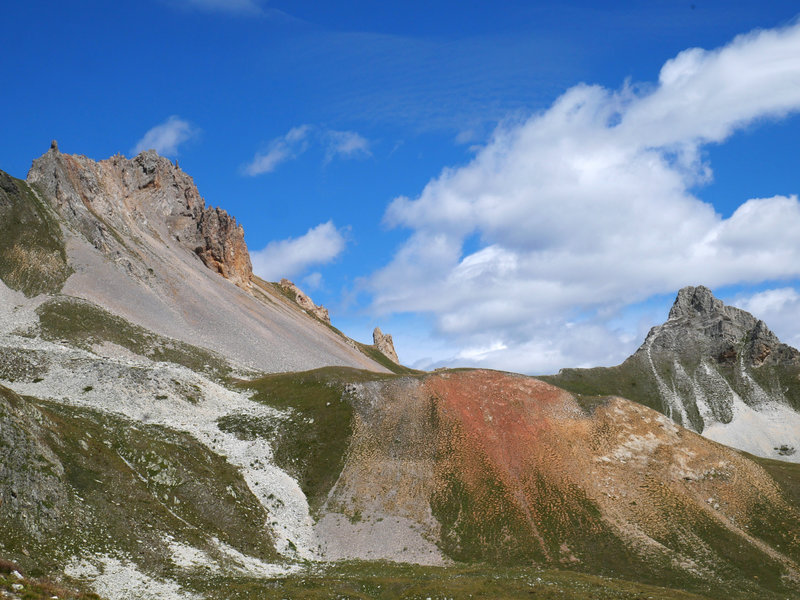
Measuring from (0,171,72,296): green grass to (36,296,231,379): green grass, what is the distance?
9.29 m

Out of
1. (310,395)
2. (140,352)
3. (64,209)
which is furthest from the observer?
(64,209)

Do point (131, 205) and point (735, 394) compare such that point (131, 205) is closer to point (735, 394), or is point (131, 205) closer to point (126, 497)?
point (126, 497)

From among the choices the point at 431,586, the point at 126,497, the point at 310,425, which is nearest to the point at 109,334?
the point at 310,425

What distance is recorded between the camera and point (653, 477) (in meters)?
71.9

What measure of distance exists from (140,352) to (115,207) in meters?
75.8

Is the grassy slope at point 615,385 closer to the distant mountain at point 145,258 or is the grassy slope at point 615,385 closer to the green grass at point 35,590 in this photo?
the distant mountain at point 145,258

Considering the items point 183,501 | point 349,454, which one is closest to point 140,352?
point 349,454

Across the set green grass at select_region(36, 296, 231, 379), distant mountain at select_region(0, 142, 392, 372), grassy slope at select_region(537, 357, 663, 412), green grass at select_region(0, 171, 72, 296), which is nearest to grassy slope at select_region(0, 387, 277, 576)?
green grass at select_region(36, 296, 231, 379)

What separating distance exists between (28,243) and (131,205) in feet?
180

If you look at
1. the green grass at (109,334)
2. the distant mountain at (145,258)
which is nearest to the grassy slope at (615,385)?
the distant mountain at (145,258)

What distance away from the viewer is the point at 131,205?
176625 mm

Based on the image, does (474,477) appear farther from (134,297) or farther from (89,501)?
(134,297)

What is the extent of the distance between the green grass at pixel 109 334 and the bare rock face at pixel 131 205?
95.2 feet

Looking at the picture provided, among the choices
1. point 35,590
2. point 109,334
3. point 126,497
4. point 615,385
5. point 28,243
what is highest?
point 615,385
